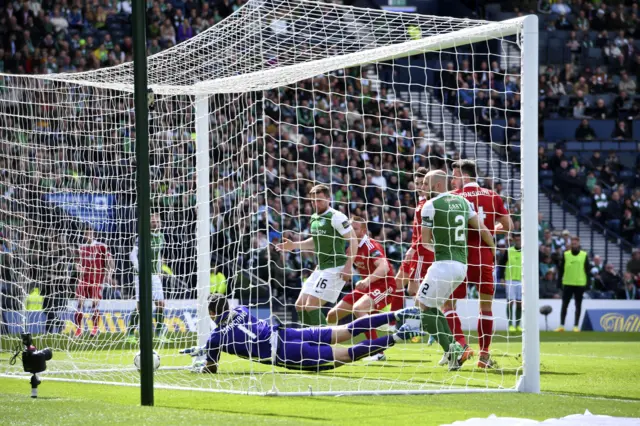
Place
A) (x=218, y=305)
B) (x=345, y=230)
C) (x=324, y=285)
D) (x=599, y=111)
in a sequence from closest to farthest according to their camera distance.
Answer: (x=218, y=305)
(x=345, y=230)
(x=324, y=285)
(x=599, y=111)

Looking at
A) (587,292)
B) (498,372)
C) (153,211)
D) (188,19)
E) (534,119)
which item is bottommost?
(587,292)

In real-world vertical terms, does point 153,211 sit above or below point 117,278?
above

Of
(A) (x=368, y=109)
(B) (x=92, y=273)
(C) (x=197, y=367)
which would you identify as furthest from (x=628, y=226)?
(C) (x=197, y=367)

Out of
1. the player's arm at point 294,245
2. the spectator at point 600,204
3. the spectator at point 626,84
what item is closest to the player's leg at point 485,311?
the player's arm at point 294,245

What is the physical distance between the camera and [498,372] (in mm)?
10234

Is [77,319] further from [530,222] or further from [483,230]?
[530,222]

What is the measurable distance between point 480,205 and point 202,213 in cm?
311

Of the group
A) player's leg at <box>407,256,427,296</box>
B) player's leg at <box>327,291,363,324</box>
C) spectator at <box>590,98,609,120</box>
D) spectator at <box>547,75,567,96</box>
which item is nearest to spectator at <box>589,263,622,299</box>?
spectator at <box>590,98,609,120</box>

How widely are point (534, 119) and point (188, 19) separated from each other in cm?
1939

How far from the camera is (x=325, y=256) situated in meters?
12.0

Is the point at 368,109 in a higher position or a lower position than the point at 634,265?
higher

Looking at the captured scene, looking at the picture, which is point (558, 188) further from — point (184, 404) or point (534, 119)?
point (184, 404)

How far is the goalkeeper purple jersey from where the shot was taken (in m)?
9.33

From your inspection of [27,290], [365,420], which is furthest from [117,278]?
[365,420]
